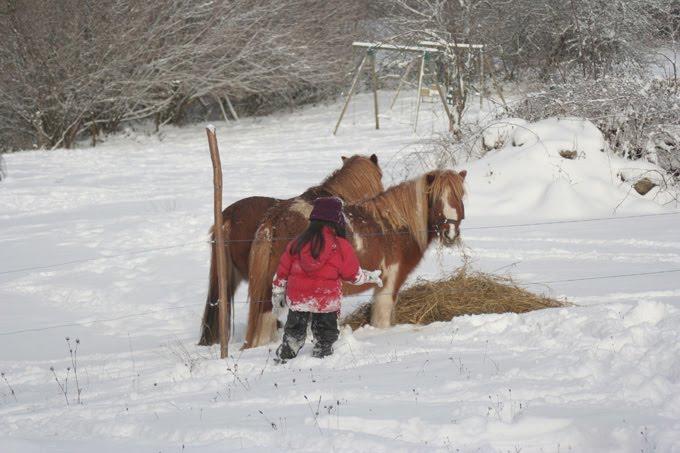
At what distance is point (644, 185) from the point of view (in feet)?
37.4

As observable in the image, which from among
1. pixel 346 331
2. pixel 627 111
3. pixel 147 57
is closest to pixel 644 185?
pixel 627 111

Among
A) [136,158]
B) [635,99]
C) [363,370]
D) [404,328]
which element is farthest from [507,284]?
[136,158]

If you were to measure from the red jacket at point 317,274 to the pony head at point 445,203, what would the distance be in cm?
113

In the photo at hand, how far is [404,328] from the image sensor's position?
6.66 meters

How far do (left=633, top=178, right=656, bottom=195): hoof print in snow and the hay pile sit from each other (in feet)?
16.0

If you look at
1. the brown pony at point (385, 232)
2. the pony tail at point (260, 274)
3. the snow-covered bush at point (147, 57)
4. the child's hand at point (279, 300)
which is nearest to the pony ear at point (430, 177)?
the brown pony at point (385, 232)

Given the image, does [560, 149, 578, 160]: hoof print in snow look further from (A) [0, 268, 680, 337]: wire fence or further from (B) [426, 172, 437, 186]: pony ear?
(B) [426, 172, 437, 186]: pony ear

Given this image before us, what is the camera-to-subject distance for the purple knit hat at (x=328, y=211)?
18.6 ft

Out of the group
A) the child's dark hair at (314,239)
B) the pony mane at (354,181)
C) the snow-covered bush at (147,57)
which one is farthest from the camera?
the snow-covered bush at (147,57)

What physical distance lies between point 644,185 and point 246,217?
6.92 m

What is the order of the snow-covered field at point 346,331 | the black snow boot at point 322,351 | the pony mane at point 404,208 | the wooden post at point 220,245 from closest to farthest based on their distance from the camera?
the snow-covered field at point 346,331 → the black snow boot at point 322,351 → the wooden post at point 220,245 → the pony mane at point 404,208

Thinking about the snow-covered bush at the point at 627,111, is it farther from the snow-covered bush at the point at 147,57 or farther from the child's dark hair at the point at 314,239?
the snow-covered bush at the point at 147,57

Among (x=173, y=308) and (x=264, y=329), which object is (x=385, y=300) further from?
(x=173, y=308)

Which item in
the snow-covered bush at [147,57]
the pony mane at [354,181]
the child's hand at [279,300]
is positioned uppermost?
the snow-covered bush at [147,57]
